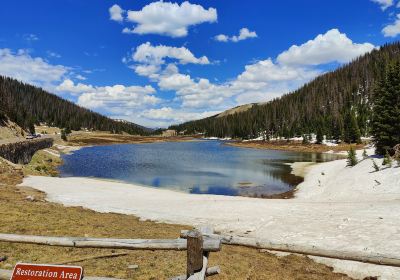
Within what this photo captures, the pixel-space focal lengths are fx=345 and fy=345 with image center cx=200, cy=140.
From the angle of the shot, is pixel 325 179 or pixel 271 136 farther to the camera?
pixel 271 136

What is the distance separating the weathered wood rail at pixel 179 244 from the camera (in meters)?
7.29

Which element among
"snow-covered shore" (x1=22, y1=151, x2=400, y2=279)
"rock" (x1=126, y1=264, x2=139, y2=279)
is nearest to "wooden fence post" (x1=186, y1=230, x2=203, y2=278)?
"snow-covered shore" (x1=22, y1=151, x2=400, y2=279)

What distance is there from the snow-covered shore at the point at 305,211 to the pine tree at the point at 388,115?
1007 cm

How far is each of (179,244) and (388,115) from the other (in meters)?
48.0

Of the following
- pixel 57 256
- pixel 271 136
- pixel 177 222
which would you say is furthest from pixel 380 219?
pixel 271 136

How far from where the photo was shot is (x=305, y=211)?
23.5 meters

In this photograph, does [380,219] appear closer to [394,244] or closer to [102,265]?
[394,244]

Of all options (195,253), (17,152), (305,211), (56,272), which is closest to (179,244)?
Answer: (195,253)

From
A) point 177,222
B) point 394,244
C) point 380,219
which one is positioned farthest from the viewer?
point 177,222

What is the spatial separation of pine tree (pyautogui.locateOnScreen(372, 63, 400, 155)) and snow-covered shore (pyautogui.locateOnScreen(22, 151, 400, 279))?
1007 centimetres

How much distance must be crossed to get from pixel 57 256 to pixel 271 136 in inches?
6714

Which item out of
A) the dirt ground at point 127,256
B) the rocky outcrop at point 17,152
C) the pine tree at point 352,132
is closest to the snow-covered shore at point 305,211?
the dirt ground at point 127,256

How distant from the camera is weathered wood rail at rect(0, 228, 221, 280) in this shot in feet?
23.9

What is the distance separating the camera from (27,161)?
64.0 m
